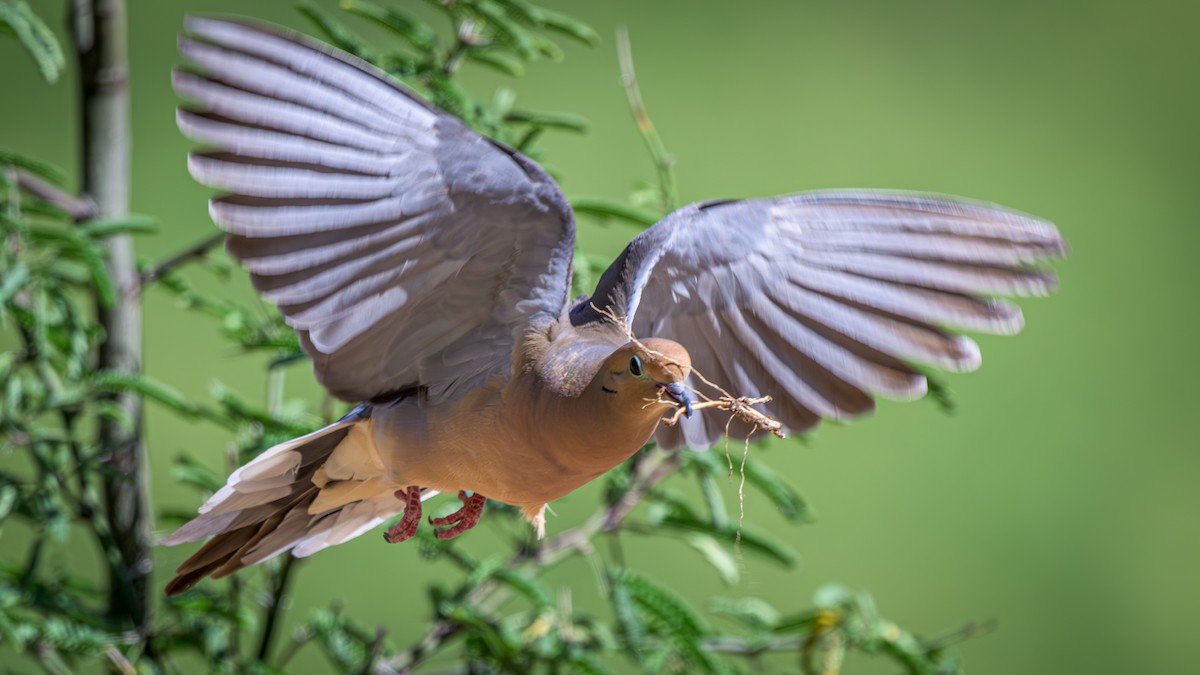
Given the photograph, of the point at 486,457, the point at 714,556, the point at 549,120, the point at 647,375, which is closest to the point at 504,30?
the point at 549,120

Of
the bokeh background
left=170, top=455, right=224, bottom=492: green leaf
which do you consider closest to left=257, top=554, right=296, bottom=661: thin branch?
left=170, top=455, right=224, bottom=492: green leaf

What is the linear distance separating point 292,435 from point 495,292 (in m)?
0.59

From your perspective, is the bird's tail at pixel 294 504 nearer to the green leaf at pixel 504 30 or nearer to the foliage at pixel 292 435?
the foliage at pixel 292 435

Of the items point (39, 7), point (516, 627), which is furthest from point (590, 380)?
Answer: point (39, 7)

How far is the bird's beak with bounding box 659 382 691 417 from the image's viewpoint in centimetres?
79

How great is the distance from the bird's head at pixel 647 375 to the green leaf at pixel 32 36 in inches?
34.3

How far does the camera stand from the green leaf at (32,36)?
4.55 feet

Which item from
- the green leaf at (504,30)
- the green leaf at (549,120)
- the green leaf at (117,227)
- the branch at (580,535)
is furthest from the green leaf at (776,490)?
the green leaf at (117,227)

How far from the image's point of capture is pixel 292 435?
152 centimetres

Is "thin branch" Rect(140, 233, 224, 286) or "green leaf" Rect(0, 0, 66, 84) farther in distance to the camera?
"thin branch" Rect(140, 233, 224, 286)

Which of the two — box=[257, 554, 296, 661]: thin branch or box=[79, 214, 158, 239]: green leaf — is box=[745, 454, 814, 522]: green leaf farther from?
box=[79, 214, 158, 239]: green leaf

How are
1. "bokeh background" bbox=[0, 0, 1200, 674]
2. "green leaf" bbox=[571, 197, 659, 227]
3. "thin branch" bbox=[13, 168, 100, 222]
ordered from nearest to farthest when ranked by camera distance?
"green leaf" bbox=[571, 197, 659, 227]
"thin branch" bbox=[13, 168, 100, 222]
"bokeh background" bbox=[0, 0, 1200, 674]

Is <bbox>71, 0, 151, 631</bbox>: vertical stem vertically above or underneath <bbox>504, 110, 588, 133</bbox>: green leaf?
underneath

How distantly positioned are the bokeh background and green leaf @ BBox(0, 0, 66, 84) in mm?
1394
